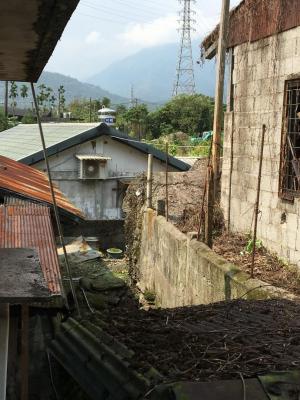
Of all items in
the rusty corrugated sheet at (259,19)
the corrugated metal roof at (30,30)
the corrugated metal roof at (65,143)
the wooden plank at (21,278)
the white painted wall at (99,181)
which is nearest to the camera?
the corrugated metal roof at (30,30)

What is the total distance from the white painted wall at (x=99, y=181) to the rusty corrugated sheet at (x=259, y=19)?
10.3 metres

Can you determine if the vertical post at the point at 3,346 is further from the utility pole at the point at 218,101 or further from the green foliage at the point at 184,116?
the green foliage at the point at 184,116

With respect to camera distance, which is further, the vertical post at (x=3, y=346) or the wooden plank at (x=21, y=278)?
the vertical post at (x=3, y=346)

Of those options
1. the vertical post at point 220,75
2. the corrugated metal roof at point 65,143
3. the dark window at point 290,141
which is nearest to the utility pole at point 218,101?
the vertical post at point 220,75

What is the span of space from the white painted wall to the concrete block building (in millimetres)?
10766

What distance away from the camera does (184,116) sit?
44.2 metres

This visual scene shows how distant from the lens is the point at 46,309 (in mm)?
7520

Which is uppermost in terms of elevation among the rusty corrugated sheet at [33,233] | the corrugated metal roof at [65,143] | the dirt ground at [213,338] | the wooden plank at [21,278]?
the corrugated metal roof at [65,143]

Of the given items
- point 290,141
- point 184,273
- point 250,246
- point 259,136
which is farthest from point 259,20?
point 184,273

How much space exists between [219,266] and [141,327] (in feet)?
10.4

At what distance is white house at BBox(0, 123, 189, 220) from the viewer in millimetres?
21562

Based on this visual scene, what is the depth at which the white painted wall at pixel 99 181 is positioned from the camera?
21.9 metres

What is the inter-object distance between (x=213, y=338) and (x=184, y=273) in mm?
5224

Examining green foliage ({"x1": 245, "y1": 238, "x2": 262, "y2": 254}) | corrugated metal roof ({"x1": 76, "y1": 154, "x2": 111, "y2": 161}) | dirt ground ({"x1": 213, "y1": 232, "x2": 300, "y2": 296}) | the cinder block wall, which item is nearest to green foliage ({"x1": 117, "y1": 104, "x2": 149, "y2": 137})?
corrugated metal roof ({"x1": 76, "y1": 154, "x2": 111, "y2": 161})
